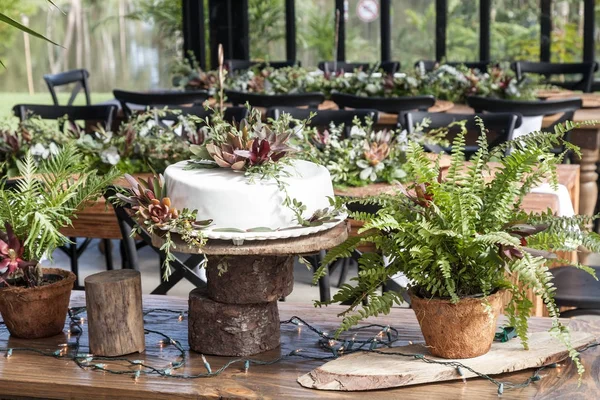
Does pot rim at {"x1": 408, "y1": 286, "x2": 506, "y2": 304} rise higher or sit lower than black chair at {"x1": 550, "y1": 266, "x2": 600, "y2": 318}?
higher

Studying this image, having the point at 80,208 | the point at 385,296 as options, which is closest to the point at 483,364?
the point at 385,296

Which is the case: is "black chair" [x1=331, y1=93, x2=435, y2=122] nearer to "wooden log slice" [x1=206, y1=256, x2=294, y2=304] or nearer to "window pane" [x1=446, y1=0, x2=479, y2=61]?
"wooden log slice" [x1=206, y1=256, x2=294, y2=304]

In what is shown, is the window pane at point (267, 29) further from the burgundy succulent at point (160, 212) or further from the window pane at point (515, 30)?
the burgundy succulent at point (160, 212)

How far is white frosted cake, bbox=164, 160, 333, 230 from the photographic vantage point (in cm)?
171

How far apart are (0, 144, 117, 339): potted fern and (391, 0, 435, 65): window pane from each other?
24.9ft

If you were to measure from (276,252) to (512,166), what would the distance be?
1.44ft

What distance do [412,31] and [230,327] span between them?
7868mm

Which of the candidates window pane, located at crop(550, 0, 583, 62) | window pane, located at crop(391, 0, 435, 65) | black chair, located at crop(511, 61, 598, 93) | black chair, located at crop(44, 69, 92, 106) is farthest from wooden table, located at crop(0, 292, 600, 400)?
window pane, located at crop(391, 0, 435, 65)

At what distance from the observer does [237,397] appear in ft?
5.40

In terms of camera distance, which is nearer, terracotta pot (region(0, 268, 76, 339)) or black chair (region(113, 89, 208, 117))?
terracotta pot (region(0, 268, 76, 339))

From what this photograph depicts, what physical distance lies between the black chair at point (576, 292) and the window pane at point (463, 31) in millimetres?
6083

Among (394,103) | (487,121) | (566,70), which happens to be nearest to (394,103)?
(394,103)

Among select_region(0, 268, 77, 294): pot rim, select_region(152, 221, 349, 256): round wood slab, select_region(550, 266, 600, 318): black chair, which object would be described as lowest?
select_region(550, 266, 600, 318): black chair

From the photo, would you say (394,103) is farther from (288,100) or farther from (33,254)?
(33,254)
